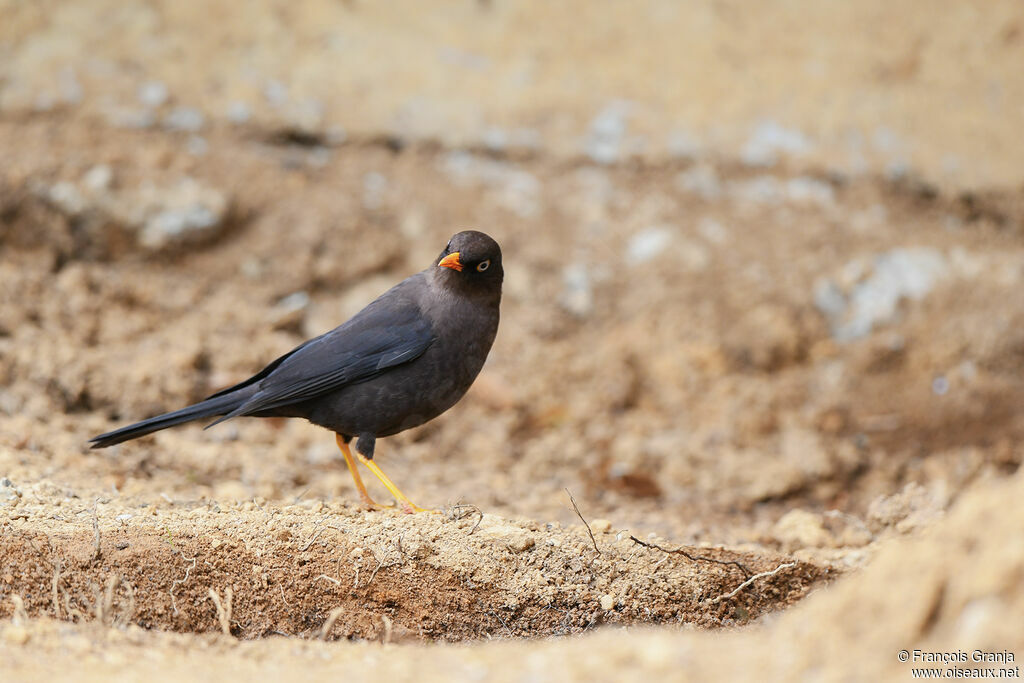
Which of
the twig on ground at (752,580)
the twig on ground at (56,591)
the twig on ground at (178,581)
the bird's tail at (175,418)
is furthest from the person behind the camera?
the bird's tail at (175,418)

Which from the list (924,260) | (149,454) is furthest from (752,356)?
(149,454)

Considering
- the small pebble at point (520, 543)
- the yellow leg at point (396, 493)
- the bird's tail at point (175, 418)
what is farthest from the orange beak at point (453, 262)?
the small pebble at point (520, 543)

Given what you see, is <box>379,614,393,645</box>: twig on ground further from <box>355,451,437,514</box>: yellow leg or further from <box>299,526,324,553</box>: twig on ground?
<box>355,451,437,514</box>: yellow leg

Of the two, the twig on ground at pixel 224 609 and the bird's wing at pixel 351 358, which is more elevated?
the bird's wing at pixel 351 358

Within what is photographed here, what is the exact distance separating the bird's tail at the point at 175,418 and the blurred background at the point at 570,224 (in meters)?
1.10

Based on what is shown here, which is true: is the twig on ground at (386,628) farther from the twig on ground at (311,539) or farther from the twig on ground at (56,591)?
the twig on ground at (56,591)

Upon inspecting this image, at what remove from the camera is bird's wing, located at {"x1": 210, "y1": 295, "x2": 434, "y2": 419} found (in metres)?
4.55

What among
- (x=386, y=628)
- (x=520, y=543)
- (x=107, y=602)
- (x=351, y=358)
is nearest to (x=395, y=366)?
(x=351, y=358)

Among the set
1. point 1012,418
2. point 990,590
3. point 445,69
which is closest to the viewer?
point 990,590

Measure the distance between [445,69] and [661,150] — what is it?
1.73 metres

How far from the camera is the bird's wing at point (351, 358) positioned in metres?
4.55

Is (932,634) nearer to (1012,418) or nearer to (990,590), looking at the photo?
(990,590)

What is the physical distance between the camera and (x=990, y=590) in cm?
210

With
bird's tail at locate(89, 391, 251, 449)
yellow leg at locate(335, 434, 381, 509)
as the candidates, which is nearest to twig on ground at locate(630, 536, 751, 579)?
yellow leg at locate(335, 434, 381, 509)
